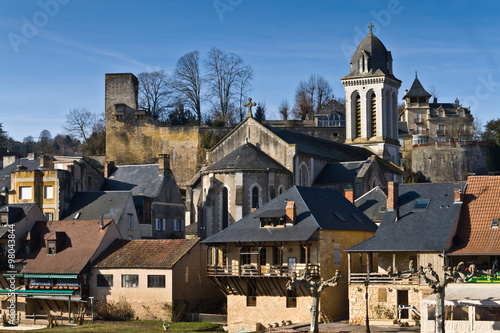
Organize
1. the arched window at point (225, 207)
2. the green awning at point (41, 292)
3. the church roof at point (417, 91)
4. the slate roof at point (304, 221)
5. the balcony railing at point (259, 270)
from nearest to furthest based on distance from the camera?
the balcony railing at point (259, 270), the slate roof at point (304, 221), the green awning at point (41, 292), the arched window at point (225, 207), the church roof at point (417, 91)

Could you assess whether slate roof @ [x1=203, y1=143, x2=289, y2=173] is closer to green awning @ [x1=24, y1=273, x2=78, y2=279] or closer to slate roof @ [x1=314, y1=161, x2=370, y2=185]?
slate roof @ [x1=314, y1=161, x2=370, y2=185]

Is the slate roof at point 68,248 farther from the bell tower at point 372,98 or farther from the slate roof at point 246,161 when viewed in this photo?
the bell tower at point 372,98

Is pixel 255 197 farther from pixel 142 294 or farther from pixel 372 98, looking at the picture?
pixel 372 98

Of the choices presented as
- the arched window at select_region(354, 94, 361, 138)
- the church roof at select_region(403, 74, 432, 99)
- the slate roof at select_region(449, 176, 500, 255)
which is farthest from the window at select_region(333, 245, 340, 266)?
the church roof at select_region(403, 74, 432, 99)

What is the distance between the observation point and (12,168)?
6875 centimetres

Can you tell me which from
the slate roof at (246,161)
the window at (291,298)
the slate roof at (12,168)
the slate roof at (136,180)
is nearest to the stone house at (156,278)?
the window at (291,298)

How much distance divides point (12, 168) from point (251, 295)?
31.3 metres

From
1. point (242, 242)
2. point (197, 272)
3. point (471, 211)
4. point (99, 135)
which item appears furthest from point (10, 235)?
point (99, 135)

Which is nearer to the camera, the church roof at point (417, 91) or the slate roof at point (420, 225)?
the slate roof at point (420, 225)

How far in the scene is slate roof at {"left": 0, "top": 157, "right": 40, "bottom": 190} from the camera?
213 ft

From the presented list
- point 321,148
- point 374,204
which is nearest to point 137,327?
point 374,204

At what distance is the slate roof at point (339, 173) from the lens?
212 feet

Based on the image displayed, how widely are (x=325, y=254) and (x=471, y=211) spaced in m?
7.61

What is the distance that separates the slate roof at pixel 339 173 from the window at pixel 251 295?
2102 cm
